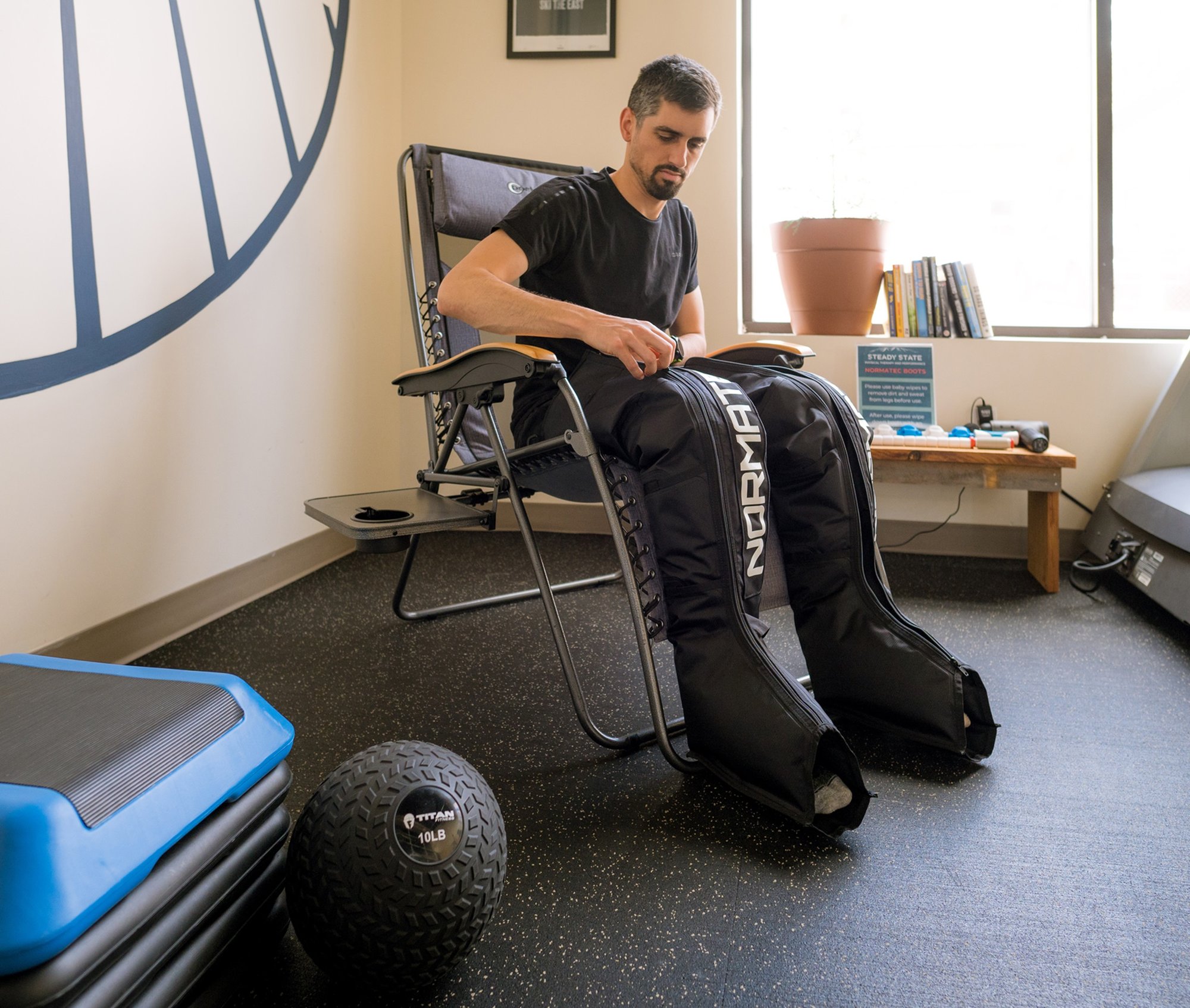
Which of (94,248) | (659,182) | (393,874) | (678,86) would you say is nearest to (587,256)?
(659,182)

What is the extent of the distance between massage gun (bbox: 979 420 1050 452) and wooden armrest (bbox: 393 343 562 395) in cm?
163

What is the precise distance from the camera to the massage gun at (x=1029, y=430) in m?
2.33

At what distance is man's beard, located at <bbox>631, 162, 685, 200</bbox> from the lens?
1573 millimetres

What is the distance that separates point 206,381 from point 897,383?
78.2 inches

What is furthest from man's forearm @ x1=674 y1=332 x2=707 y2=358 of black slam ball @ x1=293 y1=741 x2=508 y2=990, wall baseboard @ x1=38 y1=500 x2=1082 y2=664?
black slam ball @ x1=293 y1=741 x2=508 y2=990

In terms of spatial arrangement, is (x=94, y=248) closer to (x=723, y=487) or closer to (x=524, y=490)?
(x=524, y=490)

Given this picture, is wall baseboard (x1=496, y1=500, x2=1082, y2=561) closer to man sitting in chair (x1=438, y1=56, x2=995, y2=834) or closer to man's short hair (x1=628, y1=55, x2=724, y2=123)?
man sitting in chair (x1=438, y1=56, x2=995, y2=834)

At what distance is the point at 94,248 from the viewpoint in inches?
62.6

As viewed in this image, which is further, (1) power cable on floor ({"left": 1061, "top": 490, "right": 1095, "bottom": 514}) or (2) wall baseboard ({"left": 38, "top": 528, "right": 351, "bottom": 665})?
(1) power cable on floor ({"left": 1061, "top": 490, "right": 1095, "bottom": 514})

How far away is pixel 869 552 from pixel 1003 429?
4.96 feet

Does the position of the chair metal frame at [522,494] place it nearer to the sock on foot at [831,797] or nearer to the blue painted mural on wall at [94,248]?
the sock on foot at [831,797]

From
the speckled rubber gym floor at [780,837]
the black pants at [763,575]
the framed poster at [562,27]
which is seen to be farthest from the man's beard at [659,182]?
the framed poster at [562,27]

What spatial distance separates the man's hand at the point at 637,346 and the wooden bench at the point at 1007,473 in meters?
1.26

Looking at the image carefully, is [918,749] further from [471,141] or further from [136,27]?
[471,141]
